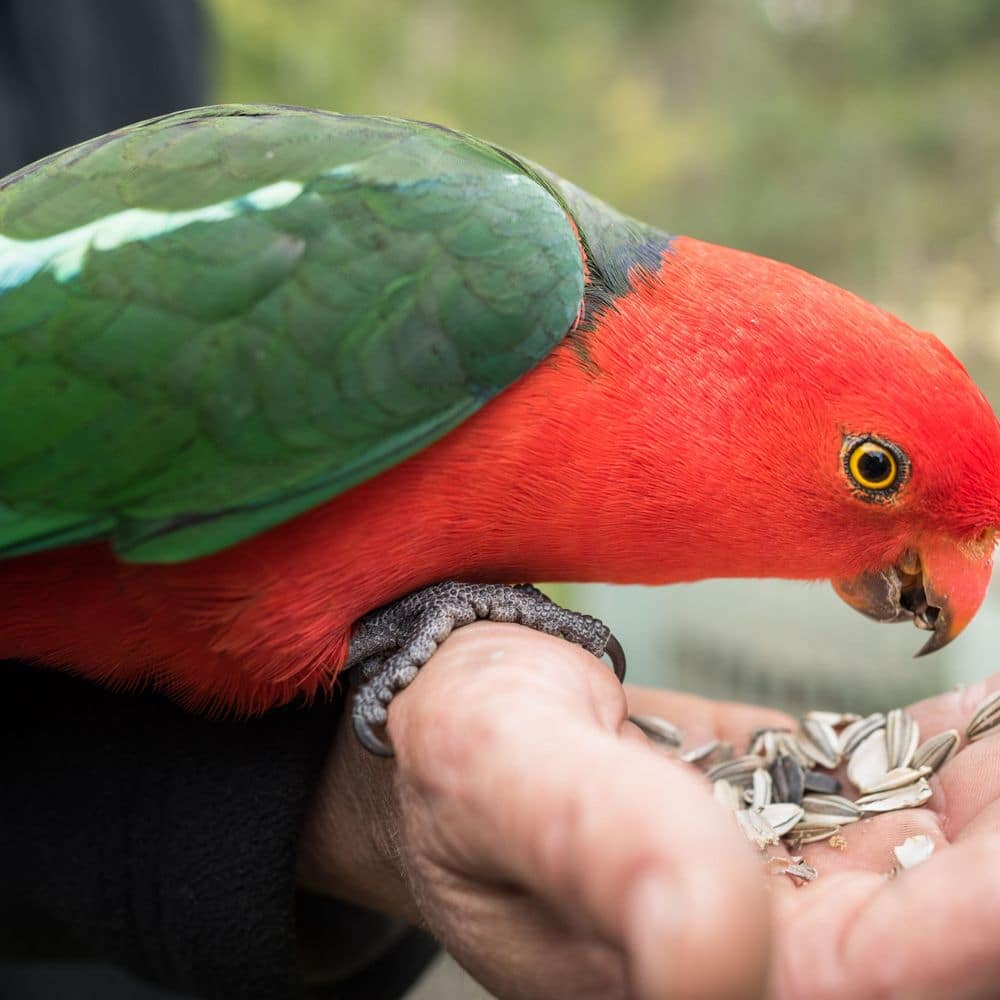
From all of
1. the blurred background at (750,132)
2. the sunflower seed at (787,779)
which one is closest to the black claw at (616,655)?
the sunflower seed at (787,779)

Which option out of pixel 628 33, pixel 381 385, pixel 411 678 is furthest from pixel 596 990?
pixel 628 33

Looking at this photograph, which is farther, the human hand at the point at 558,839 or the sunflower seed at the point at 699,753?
the sunflower seed at the point at 699,753

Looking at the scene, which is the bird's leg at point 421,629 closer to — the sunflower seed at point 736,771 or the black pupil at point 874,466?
the sunflower seed at point 736,771

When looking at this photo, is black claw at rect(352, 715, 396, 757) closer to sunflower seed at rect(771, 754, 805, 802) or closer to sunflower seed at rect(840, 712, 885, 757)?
sunflower seed at rect(771, 754, 805, 802)

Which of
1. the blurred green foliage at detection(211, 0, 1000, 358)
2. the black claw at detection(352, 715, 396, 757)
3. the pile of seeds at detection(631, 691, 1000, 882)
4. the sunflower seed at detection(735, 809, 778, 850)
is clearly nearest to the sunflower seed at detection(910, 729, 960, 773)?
the pile of seeds at detection(631, 691, 1000, 882)

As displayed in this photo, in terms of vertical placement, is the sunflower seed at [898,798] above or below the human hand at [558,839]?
below

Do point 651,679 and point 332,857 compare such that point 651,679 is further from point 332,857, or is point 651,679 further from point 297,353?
point 297,353
